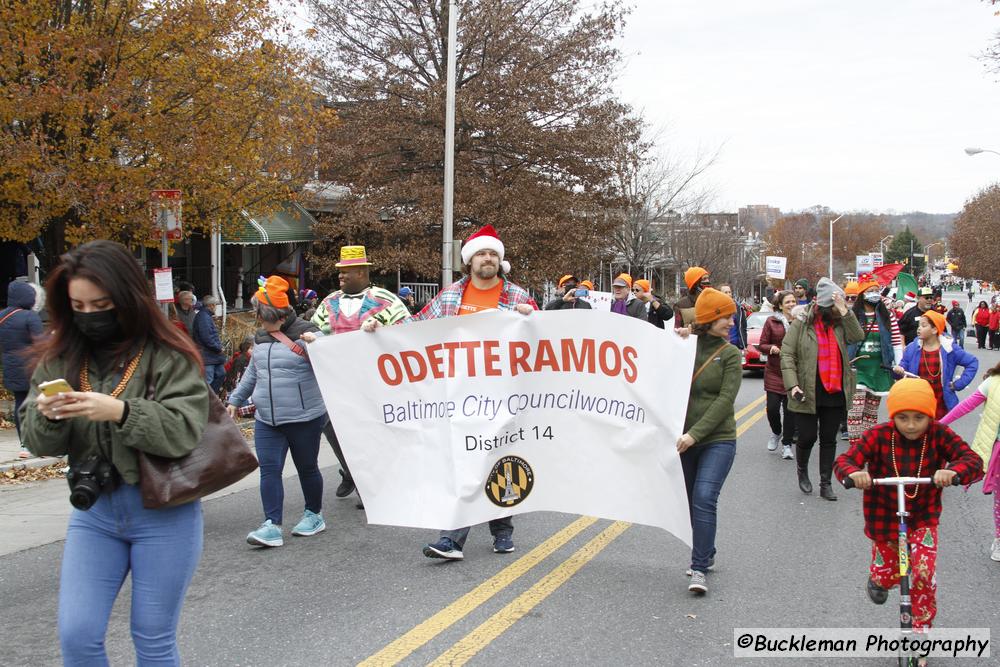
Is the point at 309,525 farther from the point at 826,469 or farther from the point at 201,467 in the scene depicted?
the point at 826,469

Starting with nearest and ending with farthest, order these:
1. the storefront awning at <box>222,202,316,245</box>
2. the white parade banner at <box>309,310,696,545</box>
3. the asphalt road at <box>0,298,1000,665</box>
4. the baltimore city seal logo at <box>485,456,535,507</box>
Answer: the asphalt road at <box>0,298,1000,665</box> < the white parade banner at <box>309,310,696,545</box> < the baltimore city seal logo at <box>485,456,535,507</box> < the storefront awning at <box>222,202,316,245</box>

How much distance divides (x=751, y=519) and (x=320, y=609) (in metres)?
3.65

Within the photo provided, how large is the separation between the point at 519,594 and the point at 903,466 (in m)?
2.17

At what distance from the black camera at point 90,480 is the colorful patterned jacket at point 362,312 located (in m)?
3.72

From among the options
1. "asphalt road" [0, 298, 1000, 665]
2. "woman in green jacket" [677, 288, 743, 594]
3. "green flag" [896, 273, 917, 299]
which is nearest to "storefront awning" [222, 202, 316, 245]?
"green flag" [896, 273, 917, 299]

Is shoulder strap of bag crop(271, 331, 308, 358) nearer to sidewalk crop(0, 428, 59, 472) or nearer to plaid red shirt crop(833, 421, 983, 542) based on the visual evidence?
plaid red shirt crop(833, 421, 983, 542)

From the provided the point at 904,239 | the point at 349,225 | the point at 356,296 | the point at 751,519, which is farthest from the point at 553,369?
the point at 904,239

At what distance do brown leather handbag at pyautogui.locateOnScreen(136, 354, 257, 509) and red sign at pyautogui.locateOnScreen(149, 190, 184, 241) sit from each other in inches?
362

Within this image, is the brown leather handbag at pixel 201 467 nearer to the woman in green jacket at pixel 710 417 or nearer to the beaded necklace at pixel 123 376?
the beaded necklace at pixel 123 376

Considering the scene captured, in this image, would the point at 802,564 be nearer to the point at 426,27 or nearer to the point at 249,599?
the point at 249,599

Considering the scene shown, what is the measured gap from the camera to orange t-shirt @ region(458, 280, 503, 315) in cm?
599

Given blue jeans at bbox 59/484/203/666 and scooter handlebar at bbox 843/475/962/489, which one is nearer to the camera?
blue jeans at bbox 59/484/203/666

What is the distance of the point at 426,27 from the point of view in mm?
24203

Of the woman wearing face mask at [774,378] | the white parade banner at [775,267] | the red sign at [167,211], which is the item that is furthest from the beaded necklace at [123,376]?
the white parade banner at [775,267]
